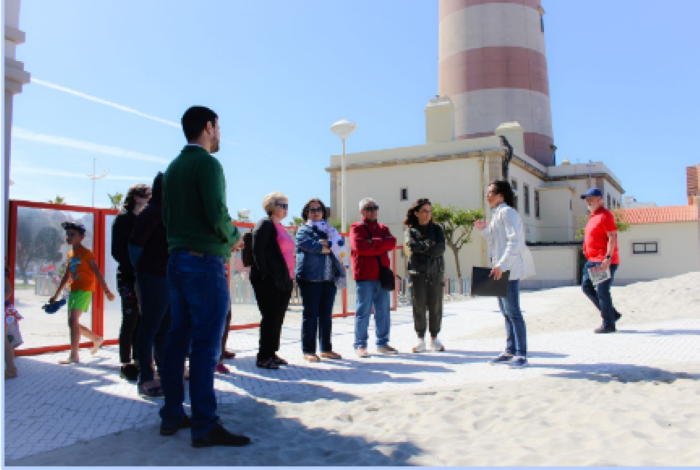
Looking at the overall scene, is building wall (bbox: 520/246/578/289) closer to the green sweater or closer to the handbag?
the handbag

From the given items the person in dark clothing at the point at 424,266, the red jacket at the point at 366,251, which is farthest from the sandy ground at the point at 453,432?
the person in dark clothing at the point at 424,266

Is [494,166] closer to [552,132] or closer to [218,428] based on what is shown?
[552,132]

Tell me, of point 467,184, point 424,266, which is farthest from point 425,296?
point 467,184

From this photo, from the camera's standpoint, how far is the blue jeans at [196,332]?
3.30m

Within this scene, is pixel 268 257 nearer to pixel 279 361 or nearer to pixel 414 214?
pixel 279 361

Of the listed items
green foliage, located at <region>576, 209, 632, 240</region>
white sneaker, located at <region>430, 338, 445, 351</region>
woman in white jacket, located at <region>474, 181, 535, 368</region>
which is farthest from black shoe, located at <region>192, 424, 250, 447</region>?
green foliage, located at <region>576, 209, 632, 240</region>

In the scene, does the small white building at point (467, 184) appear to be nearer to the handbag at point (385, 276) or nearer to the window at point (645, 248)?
the window at point (645, 248)

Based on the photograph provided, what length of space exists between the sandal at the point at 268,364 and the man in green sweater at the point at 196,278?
212cm

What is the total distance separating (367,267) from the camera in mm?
6477

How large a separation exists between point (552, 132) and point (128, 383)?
34.6 metres

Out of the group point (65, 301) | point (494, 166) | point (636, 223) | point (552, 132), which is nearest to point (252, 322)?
point (65, 301)

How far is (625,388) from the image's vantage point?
4309 mm

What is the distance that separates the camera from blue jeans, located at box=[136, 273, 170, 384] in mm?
4344

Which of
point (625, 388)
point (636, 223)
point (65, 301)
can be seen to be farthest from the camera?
point (636, 223)
